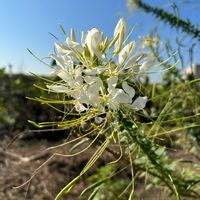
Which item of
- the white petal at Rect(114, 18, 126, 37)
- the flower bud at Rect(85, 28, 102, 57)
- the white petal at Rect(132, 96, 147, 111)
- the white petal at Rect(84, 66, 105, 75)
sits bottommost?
the white petal at Rect(132, 96, 147, 111)

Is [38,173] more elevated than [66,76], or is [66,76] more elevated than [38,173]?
[66,76]

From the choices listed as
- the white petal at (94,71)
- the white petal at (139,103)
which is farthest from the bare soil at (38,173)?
the white petal at (94,71)

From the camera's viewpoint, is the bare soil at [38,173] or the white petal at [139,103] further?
the bare soil at [38,173]

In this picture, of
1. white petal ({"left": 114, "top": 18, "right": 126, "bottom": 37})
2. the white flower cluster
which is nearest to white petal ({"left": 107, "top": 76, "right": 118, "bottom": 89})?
the white flower cluster

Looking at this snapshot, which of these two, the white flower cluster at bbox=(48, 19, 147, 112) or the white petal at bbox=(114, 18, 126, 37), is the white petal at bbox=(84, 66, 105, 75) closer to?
the white flower cluster at bbox=(48, 19, 147, 112)

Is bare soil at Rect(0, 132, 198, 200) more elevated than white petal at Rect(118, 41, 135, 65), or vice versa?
white petal at Rect(118, 41, 135, 65)

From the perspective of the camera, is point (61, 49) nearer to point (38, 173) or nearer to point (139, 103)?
point (139, 103)

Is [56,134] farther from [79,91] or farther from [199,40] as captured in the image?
[79,91]

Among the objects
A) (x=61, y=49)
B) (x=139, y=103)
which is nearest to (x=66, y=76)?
(x=61, y=49)

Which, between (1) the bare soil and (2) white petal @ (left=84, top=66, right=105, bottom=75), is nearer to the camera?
(2) white petal @ (left=84, top=66, right=105, bottom=75)

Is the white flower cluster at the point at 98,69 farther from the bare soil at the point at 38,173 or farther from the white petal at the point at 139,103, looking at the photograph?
the bare soil at the point at 38,173
